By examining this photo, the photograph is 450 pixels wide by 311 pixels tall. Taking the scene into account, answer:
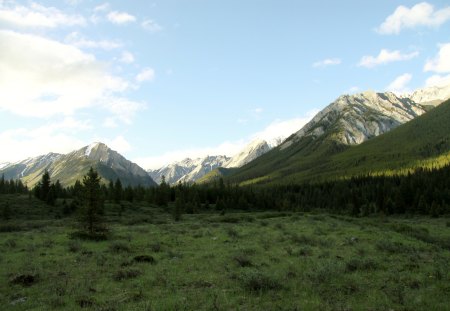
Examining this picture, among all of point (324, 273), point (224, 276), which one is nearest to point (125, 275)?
point (224, 276)

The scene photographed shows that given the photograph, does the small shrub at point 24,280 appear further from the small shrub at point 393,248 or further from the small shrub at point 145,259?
the small shrub at point 393,248

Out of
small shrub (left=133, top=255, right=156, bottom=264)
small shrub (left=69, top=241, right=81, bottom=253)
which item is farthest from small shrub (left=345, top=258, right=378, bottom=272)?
small shrub (left=69, top=241, right=81, bottom=253)

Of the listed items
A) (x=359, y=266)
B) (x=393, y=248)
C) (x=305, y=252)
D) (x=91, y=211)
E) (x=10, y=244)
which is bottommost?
(x=393, y=248)

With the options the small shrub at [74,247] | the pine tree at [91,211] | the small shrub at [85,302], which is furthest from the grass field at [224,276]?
the pine tree at [91,211]

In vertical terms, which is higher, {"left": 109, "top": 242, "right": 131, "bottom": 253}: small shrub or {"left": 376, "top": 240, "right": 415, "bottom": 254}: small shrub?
{"left": 109, "top": 242, "right": 131, "bottom": 253}: small shrub

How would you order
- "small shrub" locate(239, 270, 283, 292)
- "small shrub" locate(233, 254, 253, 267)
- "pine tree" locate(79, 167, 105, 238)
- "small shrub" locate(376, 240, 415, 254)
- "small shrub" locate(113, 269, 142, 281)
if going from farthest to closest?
"pine tree" locate(79, 167, 105, 238), "small shrub" locate(376, 240, 415, 254), "small shrub" locate(233, 254, 253, 267), "small shrub" locate(113, 269, 142, 281), "small shrub" locate(239, 270, 283, 292)

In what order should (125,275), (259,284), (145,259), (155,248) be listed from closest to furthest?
(259,284), (125,275), (145,259), (155,248)

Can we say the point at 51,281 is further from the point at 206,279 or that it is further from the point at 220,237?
the point at 220,237

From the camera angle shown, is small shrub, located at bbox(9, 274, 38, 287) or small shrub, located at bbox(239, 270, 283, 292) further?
small shrub, located at bbox(9, 274, 38, 287)

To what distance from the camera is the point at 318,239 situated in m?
34.5

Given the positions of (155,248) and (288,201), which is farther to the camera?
(288,201)

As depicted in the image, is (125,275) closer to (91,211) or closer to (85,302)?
(85,302)

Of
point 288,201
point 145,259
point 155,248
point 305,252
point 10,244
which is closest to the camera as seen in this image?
point 145,259

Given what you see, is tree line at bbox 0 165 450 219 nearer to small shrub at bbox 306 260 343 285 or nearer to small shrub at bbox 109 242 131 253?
small shrub at bbox 109 242 131 253
